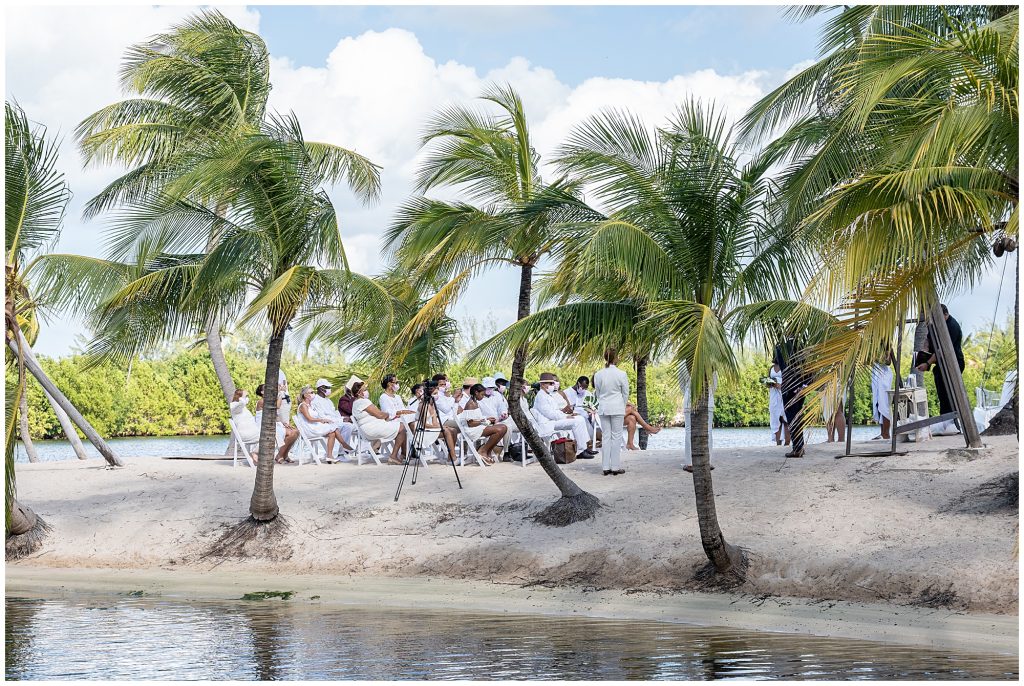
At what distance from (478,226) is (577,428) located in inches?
218

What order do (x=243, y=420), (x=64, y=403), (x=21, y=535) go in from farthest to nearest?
(x=243, y=420) < (x=64, y=403) < (x=21, y=535)

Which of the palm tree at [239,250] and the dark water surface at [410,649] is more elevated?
the palm tree at [239,250]

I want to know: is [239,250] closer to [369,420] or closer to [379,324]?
[379,324]

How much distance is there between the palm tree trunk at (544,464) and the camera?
47.1 feet

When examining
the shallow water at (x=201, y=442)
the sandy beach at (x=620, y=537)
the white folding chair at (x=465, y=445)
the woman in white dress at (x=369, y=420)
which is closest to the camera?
the sandy beach at (x=620, y=537)

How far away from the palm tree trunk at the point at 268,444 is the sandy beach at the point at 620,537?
0.57m

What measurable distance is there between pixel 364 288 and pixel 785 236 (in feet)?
18.6

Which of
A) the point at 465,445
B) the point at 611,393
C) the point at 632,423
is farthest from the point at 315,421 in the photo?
the point at 611,393

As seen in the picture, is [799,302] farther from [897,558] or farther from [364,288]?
[364,288]

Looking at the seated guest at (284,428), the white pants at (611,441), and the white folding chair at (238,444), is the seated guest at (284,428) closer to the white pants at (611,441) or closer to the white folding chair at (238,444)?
the white folding chair at (238,444)

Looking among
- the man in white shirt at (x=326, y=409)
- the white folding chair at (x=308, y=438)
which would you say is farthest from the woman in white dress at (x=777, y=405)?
the white folding chair at (x=308, y=438)

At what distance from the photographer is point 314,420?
1845 cm

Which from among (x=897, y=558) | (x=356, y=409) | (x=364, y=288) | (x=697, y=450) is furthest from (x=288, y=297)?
(x=897, y=558)

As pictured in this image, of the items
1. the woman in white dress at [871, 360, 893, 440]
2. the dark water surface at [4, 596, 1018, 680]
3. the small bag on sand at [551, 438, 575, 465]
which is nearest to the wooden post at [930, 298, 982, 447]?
the woman in white dress at [871, 360, 893, 440]
